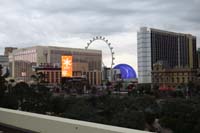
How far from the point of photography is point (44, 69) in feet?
422

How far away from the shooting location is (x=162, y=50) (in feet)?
504

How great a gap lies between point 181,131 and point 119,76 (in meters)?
99.7

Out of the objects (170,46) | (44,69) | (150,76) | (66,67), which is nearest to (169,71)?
(150,76)

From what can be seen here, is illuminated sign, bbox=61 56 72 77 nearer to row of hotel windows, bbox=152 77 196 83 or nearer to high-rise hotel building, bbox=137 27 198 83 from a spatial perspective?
row of hotel windows, bbox=152 77 196 83

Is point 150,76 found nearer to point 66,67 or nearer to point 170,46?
point 170,46

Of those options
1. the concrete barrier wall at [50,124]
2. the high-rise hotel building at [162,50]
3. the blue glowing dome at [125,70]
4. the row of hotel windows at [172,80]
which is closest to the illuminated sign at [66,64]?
the blue glowing dome at [125,70]

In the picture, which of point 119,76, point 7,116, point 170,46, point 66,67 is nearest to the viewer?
point 7,116

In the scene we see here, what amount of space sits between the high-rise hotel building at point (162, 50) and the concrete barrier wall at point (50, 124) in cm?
12884

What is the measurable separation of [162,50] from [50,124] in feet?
478

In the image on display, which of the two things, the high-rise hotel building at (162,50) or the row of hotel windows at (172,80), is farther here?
the high-rise hotel building at (162,50)

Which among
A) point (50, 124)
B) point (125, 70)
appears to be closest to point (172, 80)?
point (125, 70)

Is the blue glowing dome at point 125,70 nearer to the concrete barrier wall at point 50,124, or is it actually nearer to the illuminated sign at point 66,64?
the illuminated sign at point 66,64

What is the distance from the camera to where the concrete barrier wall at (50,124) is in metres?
8.60

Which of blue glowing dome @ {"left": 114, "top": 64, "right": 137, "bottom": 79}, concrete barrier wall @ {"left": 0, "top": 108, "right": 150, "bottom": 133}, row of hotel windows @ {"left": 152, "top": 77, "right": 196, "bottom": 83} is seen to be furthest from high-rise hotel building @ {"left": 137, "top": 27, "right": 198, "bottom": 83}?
concrete barrier wall @ {"left": 0, "top": 108, "right": 150, "bottom": 133}
